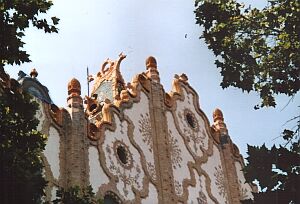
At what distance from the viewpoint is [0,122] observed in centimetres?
868

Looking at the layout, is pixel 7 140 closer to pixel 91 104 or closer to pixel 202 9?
pixel 202 9

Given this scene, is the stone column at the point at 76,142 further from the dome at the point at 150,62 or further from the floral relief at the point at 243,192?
the floral relief at the point at 243,192

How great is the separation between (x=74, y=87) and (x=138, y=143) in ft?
8.39

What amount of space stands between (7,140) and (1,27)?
170cm

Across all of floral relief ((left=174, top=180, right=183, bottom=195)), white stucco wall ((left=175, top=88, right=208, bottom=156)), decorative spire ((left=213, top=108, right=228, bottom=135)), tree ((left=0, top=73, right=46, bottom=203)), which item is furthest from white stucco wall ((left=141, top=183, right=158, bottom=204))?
tree ((left=0, top=73, right=46, bottom=203))

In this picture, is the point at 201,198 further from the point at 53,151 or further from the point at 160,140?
the point at 53,151

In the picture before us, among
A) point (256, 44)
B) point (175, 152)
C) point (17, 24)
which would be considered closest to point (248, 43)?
point (256, 44)

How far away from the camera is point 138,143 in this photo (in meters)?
16.6

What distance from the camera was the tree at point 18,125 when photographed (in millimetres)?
8195

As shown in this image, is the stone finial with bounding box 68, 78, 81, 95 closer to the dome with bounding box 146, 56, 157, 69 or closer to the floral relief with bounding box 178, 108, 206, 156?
the dome with bounding box 146, 56, 157, 69

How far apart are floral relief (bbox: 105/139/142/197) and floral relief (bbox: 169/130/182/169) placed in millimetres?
1623

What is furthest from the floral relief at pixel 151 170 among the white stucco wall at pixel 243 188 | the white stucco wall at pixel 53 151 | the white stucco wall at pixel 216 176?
the white stucco wall at pixel 243 188

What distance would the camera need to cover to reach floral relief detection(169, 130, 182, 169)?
56.9 feet

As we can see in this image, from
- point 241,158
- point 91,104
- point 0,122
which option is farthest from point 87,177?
point 241,158
